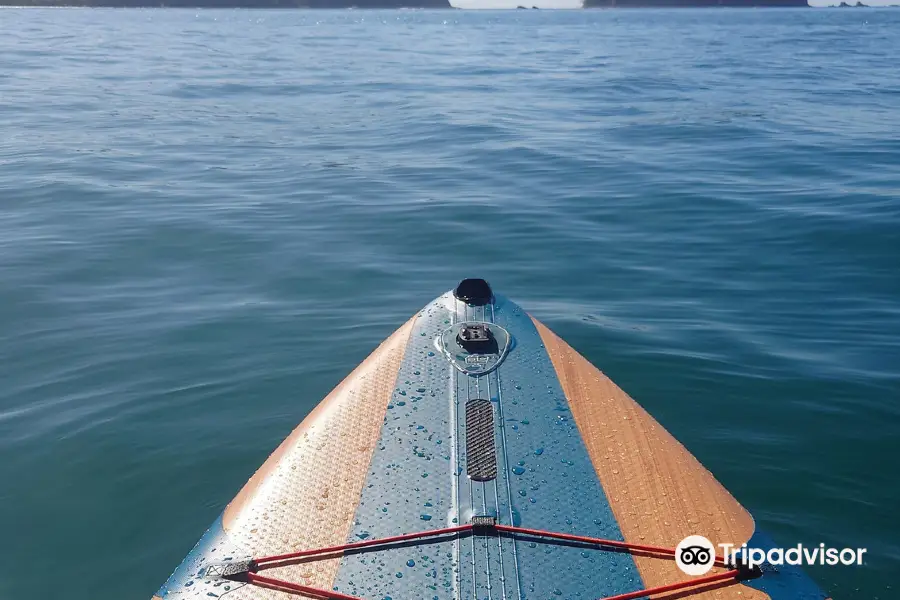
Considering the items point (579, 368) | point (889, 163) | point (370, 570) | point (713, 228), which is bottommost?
point (370, 570)

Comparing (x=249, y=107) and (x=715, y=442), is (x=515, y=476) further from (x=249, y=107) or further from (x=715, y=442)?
(x=249, y=107)

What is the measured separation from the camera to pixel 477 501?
4.04 meters

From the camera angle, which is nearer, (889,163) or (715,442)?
(715,442)

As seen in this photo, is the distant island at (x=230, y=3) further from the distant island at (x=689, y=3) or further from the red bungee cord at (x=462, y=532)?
the red bungee cord at (x=462, y=532)

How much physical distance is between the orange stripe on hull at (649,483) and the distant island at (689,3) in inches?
5978

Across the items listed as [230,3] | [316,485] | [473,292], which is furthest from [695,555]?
[230,3]

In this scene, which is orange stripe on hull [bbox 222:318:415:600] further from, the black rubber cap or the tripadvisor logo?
the tripadvisor logo

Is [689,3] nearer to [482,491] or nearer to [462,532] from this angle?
[482,491]

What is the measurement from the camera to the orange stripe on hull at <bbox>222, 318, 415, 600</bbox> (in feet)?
12.8

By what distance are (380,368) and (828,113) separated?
664 inches

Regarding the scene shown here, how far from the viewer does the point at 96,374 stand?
7059mm

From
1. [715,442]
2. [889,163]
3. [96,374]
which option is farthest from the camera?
[889,163]

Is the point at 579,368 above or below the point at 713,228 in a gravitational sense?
below

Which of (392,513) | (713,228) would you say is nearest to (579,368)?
(392,513)
